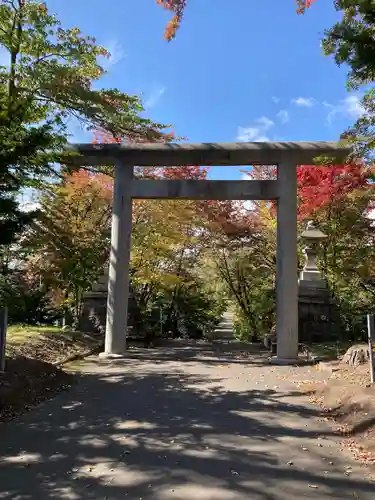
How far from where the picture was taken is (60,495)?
11.4 ft

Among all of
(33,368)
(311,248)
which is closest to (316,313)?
(311,248)

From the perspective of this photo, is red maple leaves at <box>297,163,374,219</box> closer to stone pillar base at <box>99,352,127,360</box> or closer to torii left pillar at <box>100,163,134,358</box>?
torii left pillar at <box>100,163,134,358</box>

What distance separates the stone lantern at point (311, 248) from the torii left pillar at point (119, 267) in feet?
16.9

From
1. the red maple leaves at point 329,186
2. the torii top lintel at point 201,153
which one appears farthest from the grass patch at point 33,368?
the red maple leaves at point 329,186

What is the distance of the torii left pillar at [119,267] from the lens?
11555mm

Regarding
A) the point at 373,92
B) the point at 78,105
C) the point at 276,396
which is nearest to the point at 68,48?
the point at 78,105

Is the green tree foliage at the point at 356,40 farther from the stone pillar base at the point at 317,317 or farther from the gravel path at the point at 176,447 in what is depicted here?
the stone pillar base at the point at 317,317

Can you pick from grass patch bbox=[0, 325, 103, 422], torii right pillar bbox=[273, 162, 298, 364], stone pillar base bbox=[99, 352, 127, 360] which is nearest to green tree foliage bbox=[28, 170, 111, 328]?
grass patch bbox=[0, 325, 103, 422]

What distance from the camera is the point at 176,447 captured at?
4.57m

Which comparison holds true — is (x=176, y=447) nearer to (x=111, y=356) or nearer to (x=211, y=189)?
(x=111, y=356)

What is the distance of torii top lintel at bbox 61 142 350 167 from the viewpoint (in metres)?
11.2

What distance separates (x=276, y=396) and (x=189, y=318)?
13.2m

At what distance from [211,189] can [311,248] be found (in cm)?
389

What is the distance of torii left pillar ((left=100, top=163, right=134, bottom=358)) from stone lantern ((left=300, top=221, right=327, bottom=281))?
5152 mm
